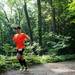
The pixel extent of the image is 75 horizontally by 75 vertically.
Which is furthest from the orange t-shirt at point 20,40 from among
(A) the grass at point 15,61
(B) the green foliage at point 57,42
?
(B) the green foliage at point 57,42

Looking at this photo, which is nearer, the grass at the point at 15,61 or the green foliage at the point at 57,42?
the grass at the point at 15,61

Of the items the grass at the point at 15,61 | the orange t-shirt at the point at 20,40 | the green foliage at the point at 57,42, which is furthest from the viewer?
the green foliage at the point at 57,42

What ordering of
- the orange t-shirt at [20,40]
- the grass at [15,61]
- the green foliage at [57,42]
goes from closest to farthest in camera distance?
the orange t-shirt at [20,40], the grass at [15,61], the green foliage at [57,42]

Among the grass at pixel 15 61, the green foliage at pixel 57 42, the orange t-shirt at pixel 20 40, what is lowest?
the green foliage at pixel 57 42

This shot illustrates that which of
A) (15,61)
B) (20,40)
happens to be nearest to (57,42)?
(15,61)

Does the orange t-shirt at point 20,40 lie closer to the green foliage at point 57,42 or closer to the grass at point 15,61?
the grass at point 15,61

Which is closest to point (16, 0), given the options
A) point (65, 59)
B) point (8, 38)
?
point (8, 38)

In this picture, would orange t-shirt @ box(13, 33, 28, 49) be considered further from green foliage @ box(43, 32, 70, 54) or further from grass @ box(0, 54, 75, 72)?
green foliage @ box(43, 32, 70, 54)

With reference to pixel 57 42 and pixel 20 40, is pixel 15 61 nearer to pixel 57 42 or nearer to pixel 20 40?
pixel 20 40

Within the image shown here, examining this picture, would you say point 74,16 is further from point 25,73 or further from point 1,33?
point 1,33

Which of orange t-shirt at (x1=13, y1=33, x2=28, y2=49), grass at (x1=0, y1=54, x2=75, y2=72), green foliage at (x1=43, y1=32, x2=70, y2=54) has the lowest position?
green foliage at (x1=43, y1=32, x2=70, y2=54)

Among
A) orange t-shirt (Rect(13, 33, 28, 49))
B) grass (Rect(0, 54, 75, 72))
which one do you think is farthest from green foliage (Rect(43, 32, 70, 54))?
orange t-shirt (Rect(13, 33, 28, 49))

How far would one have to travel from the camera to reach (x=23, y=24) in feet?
151

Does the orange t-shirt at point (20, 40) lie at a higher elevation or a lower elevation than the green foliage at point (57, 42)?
higher
